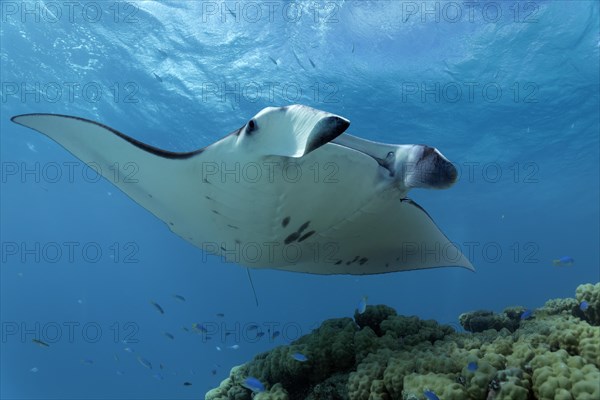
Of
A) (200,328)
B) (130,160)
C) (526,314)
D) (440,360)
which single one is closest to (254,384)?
(440,360)

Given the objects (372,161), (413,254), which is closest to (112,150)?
(372,161)

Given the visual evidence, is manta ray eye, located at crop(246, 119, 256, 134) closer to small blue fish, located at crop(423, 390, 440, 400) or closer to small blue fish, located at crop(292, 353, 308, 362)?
small blue fish, located at crop(423, 390, 440, 400)

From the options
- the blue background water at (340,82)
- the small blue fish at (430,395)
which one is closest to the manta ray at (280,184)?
the small blue fish at (430,395)

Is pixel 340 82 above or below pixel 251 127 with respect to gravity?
above

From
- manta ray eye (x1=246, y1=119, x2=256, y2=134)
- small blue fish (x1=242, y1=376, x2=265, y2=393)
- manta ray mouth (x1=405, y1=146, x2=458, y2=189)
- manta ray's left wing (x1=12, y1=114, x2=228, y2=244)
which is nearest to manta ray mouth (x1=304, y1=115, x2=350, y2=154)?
manta ray eye (x1=246, y1=119, x2=256, y2=134)

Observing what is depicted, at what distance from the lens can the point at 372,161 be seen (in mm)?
3268

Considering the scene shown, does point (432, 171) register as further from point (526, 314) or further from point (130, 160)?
point (526, 314)

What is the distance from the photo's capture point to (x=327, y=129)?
2.14 metres

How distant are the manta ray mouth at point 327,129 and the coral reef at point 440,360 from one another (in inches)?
75.2

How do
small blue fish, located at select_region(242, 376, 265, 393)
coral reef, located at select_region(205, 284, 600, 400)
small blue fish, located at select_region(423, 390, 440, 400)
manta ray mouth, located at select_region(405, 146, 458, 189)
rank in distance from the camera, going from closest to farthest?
coral reef, located at select_region(205, 284, 600, 400), small blue fish, located at select_region(423, 390, 440, 400), manta ray mouth, located at select_region(405, 146, 458, 189), small blue fish, located at select_region(242, 376, 265, 393)

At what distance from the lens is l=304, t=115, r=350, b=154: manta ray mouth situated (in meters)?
2.10

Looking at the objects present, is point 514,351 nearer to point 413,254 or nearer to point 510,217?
point 413,254

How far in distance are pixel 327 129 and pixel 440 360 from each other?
6.96ft

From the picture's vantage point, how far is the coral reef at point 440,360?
252 centimetres
